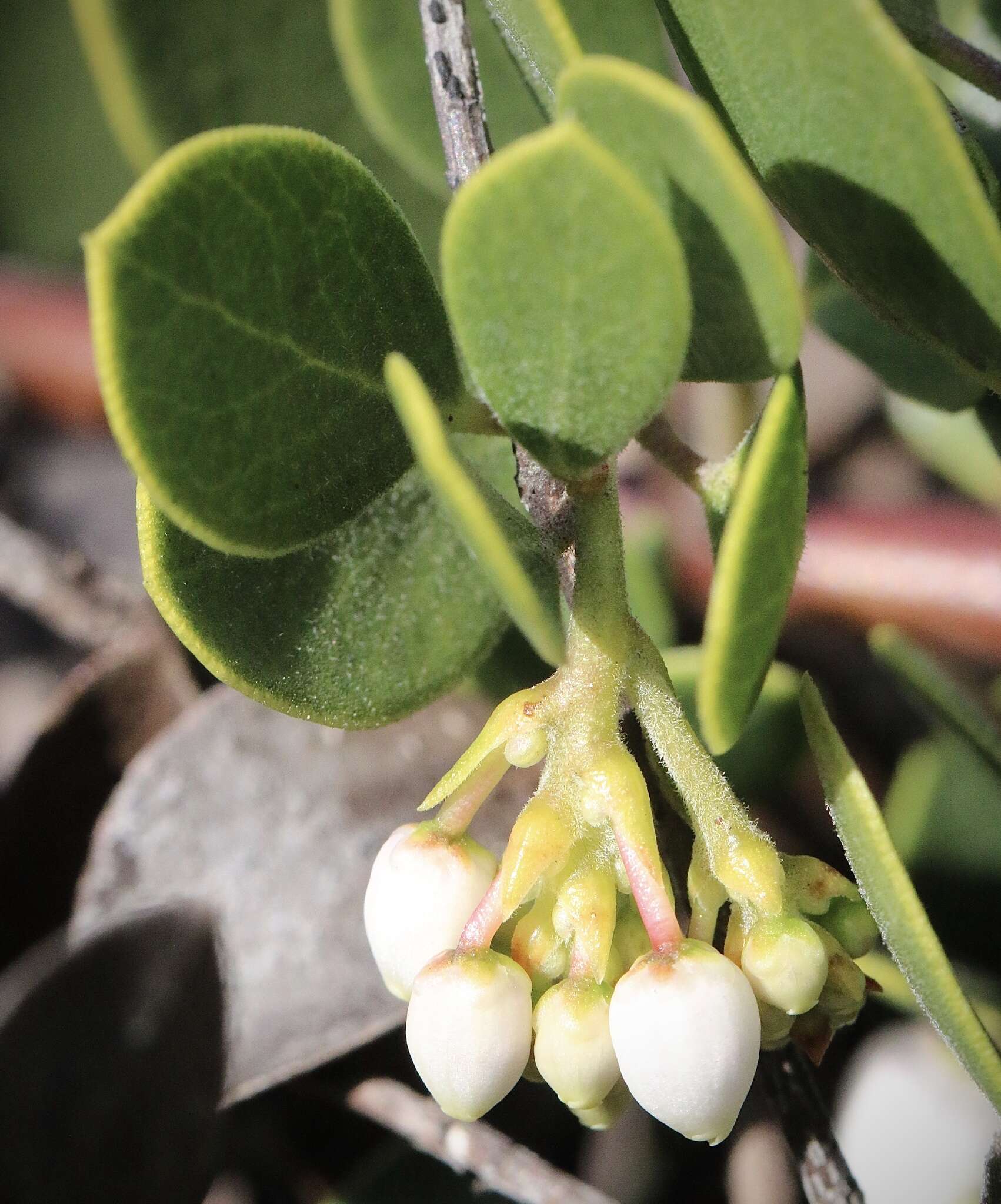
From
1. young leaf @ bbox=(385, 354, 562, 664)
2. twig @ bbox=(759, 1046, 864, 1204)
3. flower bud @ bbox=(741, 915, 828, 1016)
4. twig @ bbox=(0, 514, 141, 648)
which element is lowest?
twig @ bbox=(759, 1046, 864, 1204)

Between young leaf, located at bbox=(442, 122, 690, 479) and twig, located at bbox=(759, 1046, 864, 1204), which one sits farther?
twig, located at bbox=(759, 1046, 864, 1204)

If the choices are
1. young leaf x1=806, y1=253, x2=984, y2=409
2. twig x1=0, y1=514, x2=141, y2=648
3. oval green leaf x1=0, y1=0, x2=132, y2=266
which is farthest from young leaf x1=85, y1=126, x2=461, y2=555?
oval green leaf x1=0, y1=0, x2=132, y2=266

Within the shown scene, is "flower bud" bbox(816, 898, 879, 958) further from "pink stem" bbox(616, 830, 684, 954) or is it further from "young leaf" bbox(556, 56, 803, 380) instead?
"young leaf" bbox(556, 56, 803, 380)

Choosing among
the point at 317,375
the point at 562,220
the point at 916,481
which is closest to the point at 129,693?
the point at 317,375

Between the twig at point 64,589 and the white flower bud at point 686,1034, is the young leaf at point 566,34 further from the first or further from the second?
the twig at point 64,589

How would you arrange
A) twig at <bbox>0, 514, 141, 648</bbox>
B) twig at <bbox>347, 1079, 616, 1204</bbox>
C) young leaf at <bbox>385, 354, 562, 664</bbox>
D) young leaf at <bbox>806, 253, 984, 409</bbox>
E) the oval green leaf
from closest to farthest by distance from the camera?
young leaf at <bbox>385, 354, 562, 664</bbox>
twig at <bbox>347, 1079, 616, 1204</bbox>
young leaf at <bbox>806, 253, 984, 409</bbox>
twig at <bbox>0, 514, 141, 648</bbox>
the oval green leaf

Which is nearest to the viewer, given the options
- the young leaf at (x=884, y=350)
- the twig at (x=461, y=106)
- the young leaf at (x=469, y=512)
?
the young leaf at (x=469, y=512)

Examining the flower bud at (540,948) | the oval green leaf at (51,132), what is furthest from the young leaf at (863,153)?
the oval green leaf at (51,132)

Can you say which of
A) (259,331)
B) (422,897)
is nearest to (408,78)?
(259,331)
